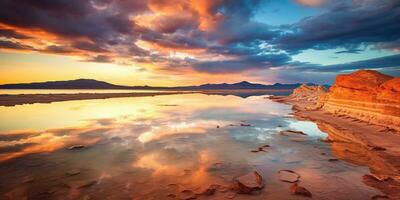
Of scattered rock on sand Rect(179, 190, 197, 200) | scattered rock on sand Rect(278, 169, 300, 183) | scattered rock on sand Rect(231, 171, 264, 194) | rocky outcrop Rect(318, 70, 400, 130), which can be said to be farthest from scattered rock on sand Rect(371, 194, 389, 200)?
rocky outcrop Rect(318, 70, 400, 130)

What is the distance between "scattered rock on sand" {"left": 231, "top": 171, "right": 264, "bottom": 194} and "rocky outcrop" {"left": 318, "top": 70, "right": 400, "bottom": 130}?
12469 millimetres

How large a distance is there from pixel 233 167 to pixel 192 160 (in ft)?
5.85

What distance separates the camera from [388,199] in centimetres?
614

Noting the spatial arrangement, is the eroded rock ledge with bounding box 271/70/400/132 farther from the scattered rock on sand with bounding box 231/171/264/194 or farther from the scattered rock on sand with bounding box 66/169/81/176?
the scattered rock on sand with bounding box 66/169/81/176

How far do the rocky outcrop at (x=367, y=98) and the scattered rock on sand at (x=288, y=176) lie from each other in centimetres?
1090

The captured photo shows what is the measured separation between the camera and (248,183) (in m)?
7.00

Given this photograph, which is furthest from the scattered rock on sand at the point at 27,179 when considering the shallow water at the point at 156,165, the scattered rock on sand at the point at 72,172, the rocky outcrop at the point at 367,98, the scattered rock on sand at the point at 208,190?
the rocky outcrop at the point at 367,98

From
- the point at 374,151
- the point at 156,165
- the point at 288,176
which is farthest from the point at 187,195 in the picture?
the point at 374,151

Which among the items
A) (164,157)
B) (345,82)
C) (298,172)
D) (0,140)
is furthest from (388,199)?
(345,82)

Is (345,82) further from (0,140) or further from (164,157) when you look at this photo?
(0,140)

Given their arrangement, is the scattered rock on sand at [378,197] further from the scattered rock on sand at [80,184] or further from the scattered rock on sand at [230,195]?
the scattered rock on sand at [80,184]

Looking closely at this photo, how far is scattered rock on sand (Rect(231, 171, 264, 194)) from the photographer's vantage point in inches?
264

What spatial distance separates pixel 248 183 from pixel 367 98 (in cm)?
1801

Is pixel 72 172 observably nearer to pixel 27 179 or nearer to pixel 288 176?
pixel 27 179
